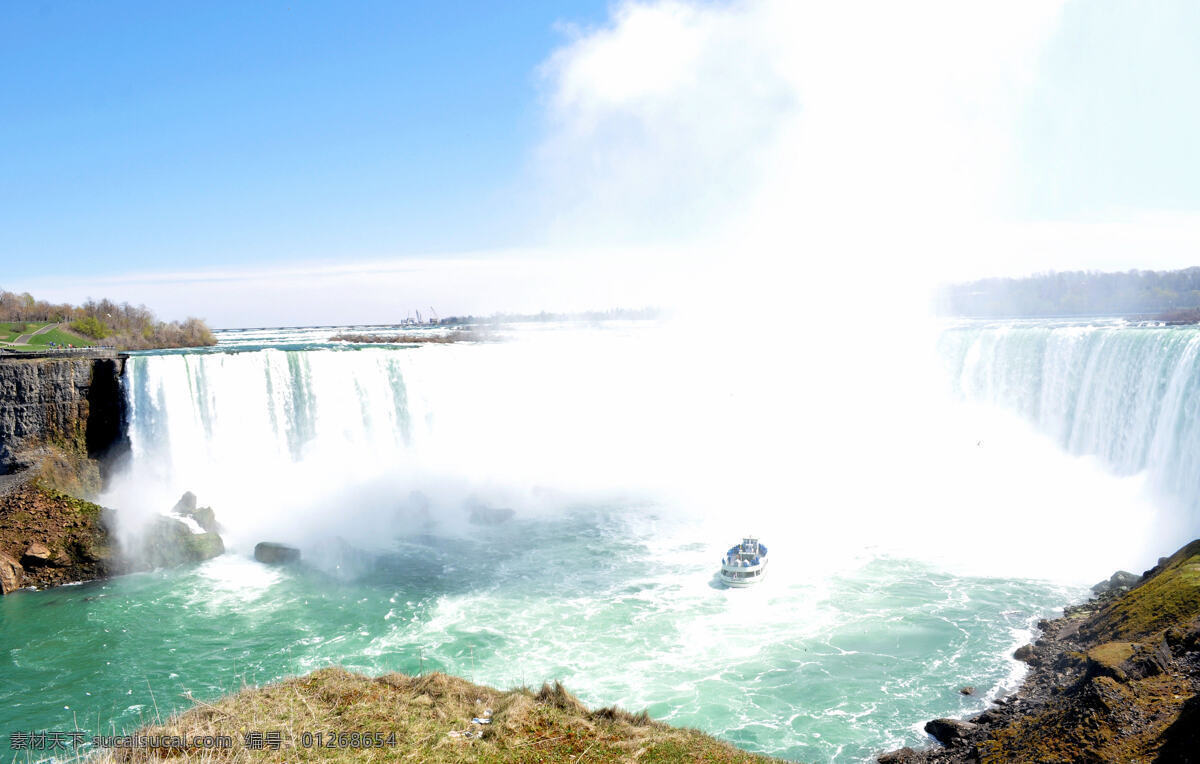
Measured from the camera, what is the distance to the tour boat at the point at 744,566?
1829 centimetres

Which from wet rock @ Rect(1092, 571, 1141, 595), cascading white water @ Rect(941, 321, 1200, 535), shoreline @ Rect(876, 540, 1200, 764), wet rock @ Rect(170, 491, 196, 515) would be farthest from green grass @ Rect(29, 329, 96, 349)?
cascading white water @ Rect(941, 321, 1200, 535)

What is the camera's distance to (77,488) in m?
24.2

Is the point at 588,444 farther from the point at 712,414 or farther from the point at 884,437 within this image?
the point at 884,437

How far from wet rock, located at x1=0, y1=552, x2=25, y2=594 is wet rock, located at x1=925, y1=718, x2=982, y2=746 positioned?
78.2 feet

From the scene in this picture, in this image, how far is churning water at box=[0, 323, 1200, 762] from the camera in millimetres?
13852

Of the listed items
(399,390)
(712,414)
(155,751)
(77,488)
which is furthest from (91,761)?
(712,414)

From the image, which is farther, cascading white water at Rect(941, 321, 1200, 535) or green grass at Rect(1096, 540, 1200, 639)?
cascading white water at Rect(941, 321, 1200, 535)

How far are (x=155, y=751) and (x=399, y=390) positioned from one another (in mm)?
24517

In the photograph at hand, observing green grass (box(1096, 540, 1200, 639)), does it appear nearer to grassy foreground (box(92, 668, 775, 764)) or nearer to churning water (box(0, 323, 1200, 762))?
churning water (box(0, 323, 1200, 762))

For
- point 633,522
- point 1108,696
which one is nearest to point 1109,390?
point 633,522

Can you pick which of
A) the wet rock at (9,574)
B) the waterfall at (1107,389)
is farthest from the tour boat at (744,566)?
the wet rock at (9,574)

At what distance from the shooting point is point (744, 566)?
60.4 ft

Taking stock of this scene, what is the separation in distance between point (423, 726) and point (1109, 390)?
92.2ft

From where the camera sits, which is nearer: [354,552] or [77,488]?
[354,552]
